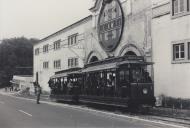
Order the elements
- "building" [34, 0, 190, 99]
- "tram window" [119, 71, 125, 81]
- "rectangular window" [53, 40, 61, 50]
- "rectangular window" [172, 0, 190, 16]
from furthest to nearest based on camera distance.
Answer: "rectangular window" [53, 40, 61, 50] → "building" [34, 0, 190, 99] → "rectangular window" [172, 0, 190, 16] → "tram window" [119, 71, 125, 81]

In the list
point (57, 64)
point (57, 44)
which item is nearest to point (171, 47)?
point (57, 64)

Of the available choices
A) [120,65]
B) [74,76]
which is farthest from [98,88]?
[74,76]

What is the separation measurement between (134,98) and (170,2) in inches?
320

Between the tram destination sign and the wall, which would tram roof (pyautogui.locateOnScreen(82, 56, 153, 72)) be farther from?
the tram destination sign

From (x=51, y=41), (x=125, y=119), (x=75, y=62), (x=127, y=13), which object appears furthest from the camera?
(x=51, y=41)

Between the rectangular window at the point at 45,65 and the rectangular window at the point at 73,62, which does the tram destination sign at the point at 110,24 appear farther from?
the rectangular window at the point at 45,65

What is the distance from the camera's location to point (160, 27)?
27.8 meters

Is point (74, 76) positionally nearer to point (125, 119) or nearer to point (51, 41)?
point (125, 119)

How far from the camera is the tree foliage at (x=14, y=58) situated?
102438mm

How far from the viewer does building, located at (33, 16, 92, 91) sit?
4541 centimetres

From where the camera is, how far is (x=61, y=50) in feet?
175

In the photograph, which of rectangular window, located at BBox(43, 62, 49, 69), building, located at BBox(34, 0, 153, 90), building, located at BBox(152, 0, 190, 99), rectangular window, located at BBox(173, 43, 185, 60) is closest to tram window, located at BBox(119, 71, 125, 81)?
building, located at BBox(152, 0, 190, 99)

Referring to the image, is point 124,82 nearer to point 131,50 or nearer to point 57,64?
point 131,50

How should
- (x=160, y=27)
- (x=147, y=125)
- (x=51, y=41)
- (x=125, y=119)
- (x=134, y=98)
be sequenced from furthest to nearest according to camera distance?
(x=51, y=41) → (x=160, y=27) → (x=134, y=98) → (x=125, y=119) → (x=147, y=125)
